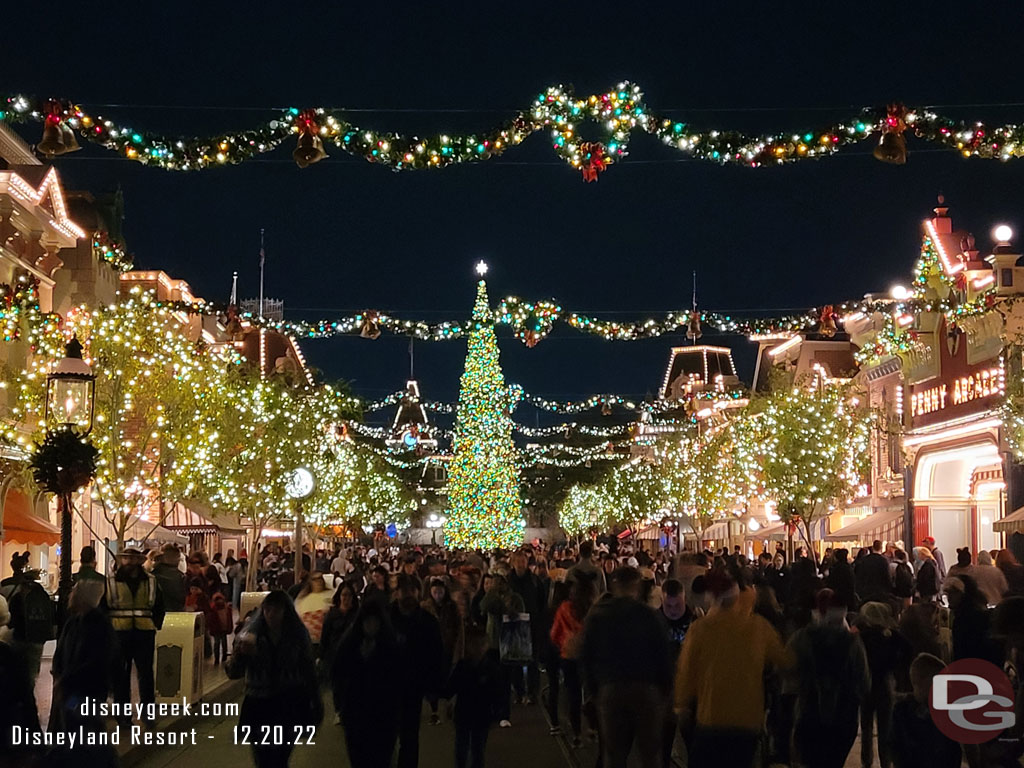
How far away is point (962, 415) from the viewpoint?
42875 millimetres

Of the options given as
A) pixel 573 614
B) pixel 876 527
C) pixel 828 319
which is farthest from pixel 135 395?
pixel 876 527

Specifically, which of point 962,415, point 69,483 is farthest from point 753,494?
point 69,483

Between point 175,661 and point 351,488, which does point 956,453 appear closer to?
point 351,488

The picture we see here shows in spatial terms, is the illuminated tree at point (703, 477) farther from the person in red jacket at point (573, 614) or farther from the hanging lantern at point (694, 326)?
the person in red jacket at point (573, 614)

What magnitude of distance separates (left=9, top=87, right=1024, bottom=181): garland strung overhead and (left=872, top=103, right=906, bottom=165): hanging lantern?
1 cm

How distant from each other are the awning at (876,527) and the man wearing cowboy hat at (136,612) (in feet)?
121

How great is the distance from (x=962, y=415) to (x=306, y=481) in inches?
908

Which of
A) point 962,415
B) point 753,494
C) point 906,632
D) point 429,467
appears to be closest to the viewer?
point 906,632

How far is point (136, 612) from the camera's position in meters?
16.3

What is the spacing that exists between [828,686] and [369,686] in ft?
11.8

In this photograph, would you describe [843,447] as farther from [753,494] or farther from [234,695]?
[234,695]

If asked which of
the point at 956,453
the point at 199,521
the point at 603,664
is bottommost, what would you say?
the point at 603,664

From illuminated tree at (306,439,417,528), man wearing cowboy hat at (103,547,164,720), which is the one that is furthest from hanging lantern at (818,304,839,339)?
illuminated tree at (306,439,417,528)

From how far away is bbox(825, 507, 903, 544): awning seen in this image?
49.8 meters
